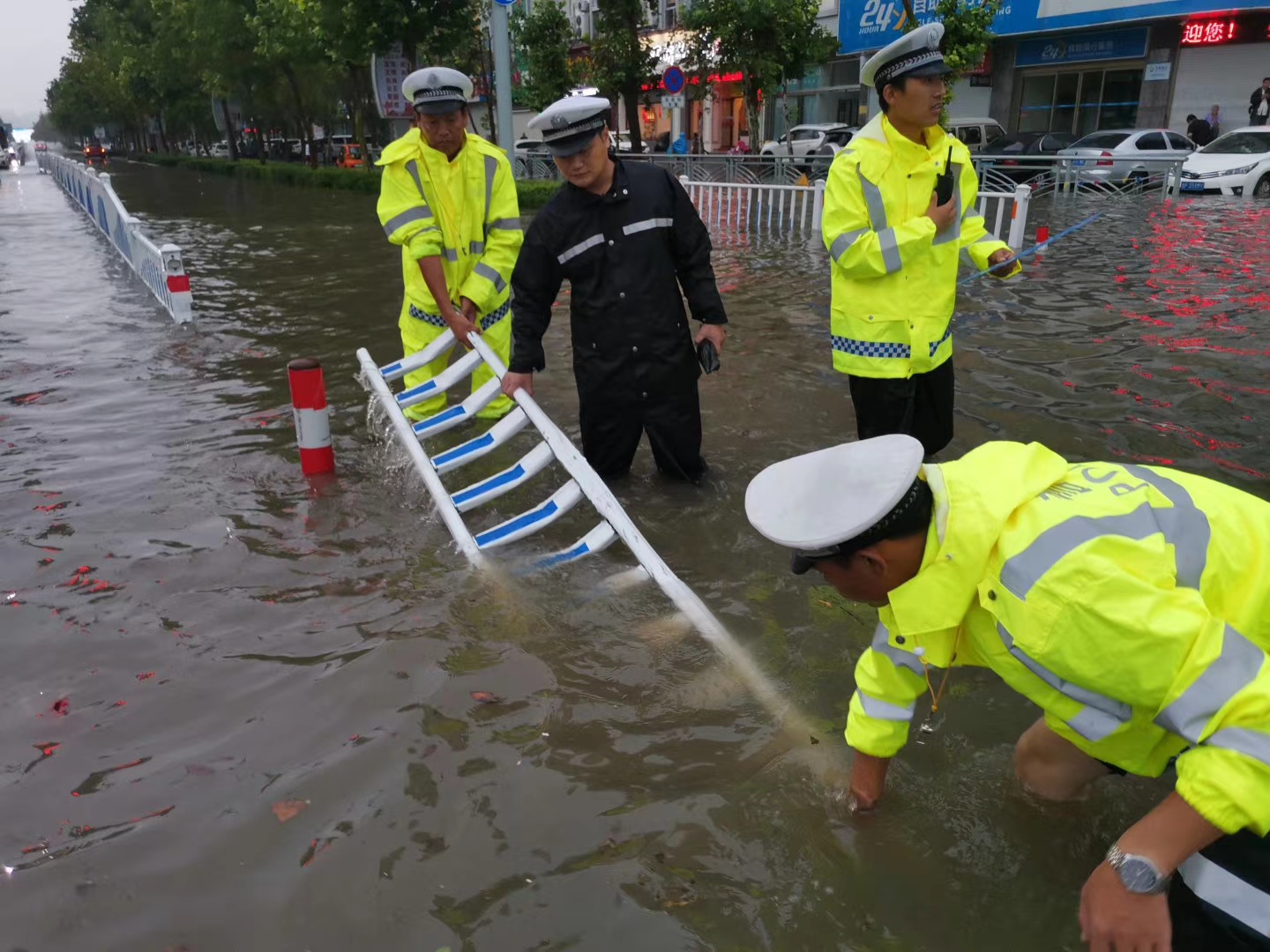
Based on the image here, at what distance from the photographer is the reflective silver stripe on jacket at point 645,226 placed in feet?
14.1

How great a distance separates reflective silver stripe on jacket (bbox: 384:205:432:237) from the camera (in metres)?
5.02

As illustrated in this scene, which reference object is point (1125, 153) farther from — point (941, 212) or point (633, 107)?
point (941, 212)

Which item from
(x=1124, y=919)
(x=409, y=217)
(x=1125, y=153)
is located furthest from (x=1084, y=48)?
(x=1124, y=919)

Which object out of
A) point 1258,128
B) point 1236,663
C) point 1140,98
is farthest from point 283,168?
point 1236,663

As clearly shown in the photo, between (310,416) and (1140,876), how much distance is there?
14.7ft

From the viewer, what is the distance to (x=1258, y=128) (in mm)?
18641

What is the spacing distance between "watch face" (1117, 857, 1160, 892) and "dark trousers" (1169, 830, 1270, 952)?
0.15 m

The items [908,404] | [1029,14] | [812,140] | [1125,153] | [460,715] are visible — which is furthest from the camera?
[812,140]

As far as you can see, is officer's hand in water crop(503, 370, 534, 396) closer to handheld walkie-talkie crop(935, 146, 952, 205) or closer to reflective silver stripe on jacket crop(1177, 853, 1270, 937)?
handheld walkie-talkie crop(935, 146, 952, 205)

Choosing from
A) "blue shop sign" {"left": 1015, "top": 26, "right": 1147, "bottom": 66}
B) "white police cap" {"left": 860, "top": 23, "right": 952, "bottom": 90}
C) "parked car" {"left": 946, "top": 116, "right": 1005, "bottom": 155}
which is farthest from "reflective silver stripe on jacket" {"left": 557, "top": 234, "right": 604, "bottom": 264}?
"blue shop sign" {"left": 1015, "top": 26, "right": 1147, "bottom": 66}

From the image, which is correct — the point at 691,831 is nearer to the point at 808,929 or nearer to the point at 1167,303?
the point at 808,929

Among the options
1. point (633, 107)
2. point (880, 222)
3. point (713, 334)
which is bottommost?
point (713, 334)

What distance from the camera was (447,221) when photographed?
17.1ft

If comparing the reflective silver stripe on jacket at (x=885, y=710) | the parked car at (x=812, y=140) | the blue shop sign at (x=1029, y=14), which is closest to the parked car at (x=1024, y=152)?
the blue shop sign at (x=1029, y=14)
